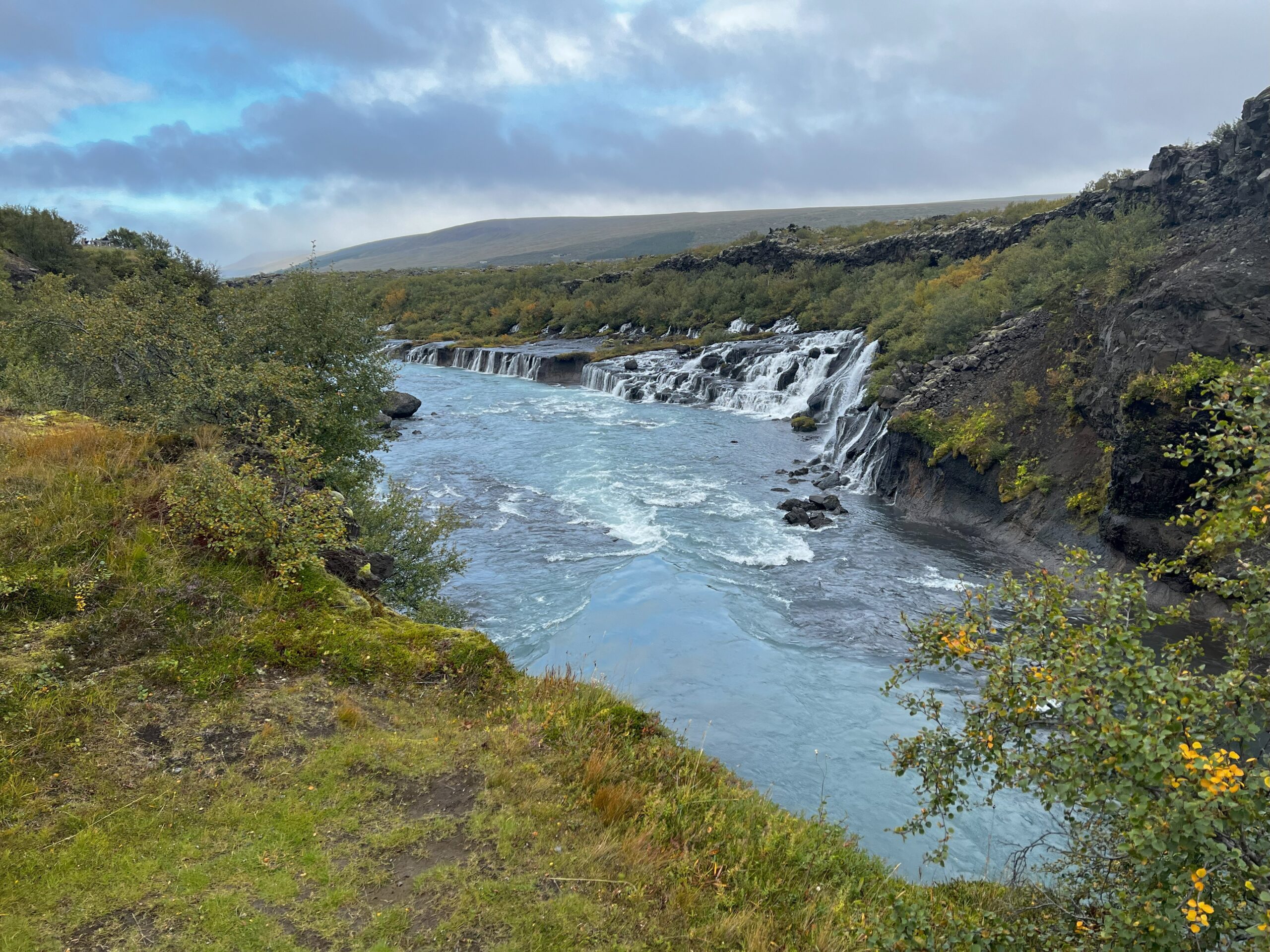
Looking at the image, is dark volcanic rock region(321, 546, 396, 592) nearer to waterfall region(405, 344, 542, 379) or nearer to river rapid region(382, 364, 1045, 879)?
river rapid region(382, 364, 1045, 879)

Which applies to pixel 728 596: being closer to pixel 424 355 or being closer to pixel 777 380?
pixel 777 380

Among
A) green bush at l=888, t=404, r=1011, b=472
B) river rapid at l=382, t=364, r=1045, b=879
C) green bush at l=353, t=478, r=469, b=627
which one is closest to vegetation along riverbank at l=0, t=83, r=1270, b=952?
green bush at l=353, t=478, r=469, b=627

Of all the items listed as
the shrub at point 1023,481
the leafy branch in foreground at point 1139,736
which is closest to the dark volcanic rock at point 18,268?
the leafy branch in foreground at point 1139,736

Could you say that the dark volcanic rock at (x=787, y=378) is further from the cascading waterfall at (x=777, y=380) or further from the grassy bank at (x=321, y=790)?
the grassy bank at (x=321, y=790)

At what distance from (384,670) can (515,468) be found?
24.1 m

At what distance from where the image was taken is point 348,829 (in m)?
5.32

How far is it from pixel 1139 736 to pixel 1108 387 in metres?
20.4

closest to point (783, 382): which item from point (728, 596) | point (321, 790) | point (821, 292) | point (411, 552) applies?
point (821, 292)

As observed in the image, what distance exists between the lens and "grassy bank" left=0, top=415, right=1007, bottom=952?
14.9ft

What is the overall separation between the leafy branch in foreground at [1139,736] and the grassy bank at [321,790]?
1.01 m

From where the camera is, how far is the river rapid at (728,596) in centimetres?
1154

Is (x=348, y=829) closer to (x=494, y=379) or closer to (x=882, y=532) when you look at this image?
(x=882, y=532)

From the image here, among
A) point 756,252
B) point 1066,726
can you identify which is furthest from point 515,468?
point 756,252

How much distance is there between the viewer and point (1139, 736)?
3.50 metres
